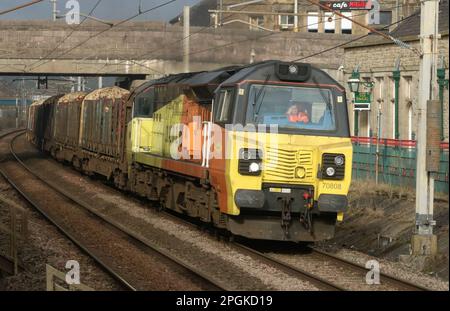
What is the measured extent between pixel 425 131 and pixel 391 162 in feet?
24.7

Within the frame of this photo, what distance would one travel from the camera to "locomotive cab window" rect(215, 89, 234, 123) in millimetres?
14188

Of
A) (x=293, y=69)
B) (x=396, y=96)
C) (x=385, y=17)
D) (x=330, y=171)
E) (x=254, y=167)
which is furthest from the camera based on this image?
(x=385, y=17)

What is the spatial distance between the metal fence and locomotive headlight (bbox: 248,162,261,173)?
18.7 ft

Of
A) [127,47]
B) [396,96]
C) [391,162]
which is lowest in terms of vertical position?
[391,162]

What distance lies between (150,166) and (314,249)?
6.54 m

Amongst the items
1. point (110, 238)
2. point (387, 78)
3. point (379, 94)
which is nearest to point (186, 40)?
point (379, 94)

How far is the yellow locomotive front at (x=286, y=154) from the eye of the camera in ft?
45.4

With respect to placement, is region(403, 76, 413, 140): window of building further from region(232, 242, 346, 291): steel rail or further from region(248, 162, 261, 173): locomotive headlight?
region(248, 162, 261, 173): locomotive headlight

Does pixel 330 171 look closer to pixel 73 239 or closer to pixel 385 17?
pixel 73 239

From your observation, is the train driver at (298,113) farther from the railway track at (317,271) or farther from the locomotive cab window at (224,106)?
the railway track at (317,271)

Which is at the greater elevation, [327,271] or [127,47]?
[127,47]

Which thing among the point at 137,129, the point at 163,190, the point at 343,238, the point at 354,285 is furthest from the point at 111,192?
the point at 354,285

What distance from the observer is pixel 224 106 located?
47.9ft

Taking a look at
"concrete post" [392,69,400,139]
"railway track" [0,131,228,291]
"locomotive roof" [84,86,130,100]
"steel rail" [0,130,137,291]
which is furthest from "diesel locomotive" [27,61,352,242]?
"locomotive roof" [84,86,130,100]
